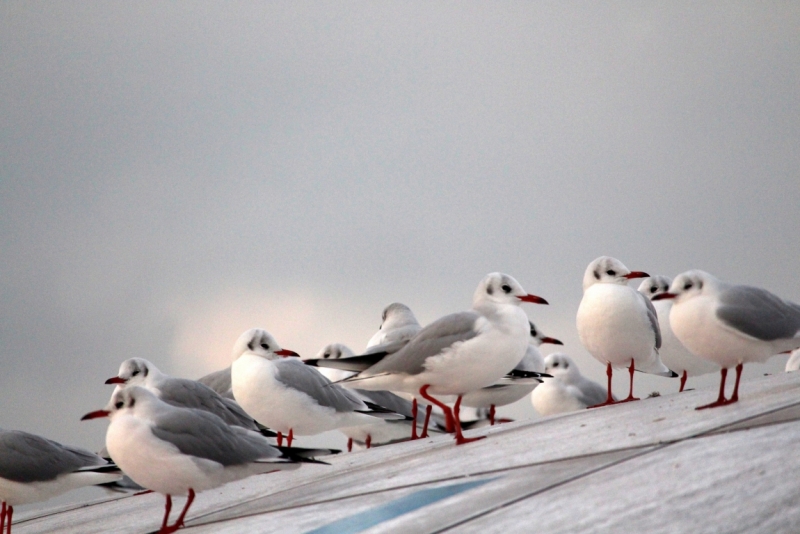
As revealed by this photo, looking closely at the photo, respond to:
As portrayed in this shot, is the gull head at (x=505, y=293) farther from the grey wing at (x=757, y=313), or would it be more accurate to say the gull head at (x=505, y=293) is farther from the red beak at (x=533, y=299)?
the grey wing at (x=757, y=313)

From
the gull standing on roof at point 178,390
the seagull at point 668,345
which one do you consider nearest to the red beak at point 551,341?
the seagull at point 668,345

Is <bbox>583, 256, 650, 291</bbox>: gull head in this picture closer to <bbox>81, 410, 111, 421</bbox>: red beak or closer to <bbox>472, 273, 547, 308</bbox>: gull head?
<bbox>472, 273, 547, 308</bbox>: gull head

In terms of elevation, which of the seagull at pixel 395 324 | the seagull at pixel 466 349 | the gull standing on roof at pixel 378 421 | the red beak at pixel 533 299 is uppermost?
the red beak at pixel 533 299

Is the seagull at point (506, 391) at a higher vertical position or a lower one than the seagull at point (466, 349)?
lower

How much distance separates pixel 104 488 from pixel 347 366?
4122 mm

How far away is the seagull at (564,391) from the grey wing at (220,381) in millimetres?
4450

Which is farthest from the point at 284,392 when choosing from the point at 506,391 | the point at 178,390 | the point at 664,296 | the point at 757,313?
the point at 757,313

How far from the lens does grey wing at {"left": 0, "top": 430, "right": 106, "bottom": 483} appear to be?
9102 mm

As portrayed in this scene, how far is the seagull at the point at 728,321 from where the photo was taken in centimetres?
651

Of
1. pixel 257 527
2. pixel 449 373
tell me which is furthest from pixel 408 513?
pixel 449 373

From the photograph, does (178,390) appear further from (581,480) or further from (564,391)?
(564,391)

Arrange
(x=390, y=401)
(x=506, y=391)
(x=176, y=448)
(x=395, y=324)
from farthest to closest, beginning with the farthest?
(x=395, y=324), (x=506, y=391), (x=390, y=401), (x=176, y=448)

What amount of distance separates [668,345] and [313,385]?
438 cm

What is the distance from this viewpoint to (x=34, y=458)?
30.1ft
